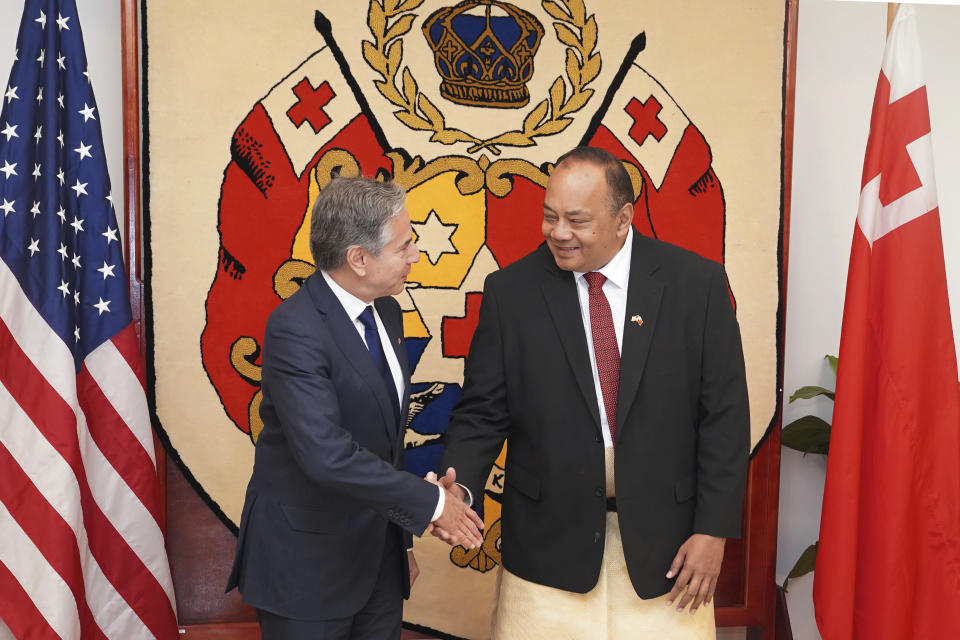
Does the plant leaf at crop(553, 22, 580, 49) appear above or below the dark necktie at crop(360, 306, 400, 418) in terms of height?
above

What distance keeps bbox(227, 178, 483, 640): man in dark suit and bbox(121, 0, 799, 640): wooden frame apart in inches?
32.4

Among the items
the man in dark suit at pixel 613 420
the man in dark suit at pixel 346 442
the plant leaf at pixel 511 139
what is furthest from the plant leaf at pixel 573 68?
the man in dark suit at pixel 346 442

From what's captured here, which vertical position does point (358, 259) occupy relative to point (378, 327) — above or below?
above

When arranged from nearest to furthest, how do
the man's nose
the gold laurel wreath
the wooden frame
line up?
the man's nose < the wooden frame < the gold laurel wreath

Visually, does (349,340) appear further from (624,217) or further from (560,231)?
(624,217)

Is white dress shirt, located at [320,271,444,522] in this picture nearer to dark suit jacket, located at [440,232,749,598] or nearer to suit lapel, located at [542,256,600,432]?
dark suit jacket, located at [440,232,749,598]

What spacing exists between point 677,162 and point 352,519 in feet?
5.50

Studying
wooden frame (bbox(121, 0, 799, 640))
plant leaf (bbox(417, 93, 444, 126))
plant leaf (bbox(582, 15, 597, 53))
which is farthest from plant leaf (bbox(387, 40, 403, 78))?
wooden frame (bbox(121, 0, 799, 640))

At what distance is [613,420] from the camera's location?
6.80ft

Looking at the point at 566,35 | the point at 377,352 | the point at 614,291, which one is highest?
the point at 566,35

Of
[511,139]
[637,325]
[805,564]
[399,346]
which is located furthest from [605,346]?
[805,564]

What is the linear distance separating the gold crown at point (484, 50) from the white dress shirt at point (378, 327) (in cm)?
102

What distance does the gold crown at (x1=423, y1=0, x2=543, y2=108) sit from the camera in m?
2.79

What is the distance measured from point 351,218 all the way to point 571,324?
591 millimetres
